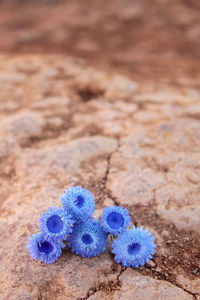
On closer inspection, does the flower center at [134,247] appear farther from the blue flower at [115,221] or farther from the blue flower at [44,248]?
the blue flower at [44,248]

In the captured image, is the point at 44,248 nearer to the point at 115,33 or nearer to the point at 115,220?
the point at 115,220

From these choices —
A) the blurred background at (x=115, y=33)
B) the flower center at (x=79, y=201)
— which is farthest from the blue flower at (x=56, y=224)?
the blurred background at (x=115, y=33)

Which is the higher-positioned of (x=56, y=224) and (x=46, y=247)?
(x=56, y=224)

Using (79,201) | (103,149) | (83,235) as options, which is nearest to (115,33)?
(103,149)

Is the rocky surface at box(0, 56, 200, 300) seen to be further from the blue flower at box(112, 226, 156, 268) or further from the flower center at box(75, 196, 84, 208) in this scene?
the flower center at box(75, 196, 84, 208)

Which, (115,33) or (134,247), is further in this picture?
(115,33)

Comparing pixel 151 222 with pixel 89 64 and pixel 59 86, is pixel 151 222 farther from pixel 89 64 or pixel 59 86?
pixel 89 64
